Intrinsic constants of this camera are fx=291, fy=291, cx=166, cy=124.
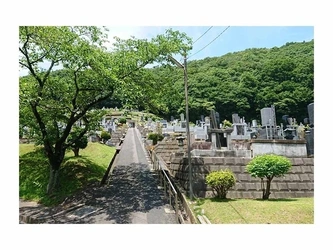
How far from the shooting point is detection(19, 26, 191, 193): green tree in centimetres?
603

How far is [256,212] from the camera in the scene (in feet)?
17.8

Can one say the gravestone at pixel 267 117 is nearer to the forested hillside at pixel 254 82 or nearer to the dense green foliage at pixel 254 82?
the forested hillside at pixel 254 82

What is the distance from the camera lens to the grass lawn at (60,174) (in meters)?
7.47

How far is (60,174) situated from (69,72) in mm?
3151

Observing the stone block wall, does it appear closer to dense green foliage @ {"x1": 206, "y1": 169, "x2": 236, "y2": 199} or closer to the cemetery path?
dense green foliage @ {"x1": 206, "y1": 169, "x2": 236, "y2": 199}

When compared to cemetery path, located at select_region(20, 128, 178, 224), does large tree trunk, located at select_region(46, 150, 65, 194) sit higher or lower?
higher

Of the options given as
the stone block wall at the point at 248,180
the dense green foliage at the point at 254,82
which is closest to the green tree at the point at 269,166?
the stone block wall at the point at 248,180

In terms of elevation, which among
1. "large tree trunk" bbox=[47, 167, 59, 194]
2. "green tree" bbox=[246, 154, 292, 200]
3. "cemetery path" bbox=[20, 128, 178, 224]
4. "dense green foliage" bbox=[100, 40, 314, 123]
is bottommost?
"cemetery path" bbox=[20, 128, 178, 224]

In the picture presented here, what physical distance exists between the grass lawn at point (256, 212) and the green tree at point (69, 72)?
2979 mm

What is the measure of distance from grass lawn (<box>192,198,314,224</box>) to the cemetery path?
28.9 inches

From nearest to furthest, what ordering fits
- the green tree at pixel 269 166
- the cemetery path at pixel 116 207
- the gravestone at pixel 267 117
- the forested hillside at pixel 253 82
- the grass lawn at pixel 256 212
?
the grass lawn at pixel 256 212 < the cemetery path at pixel 116 207 < the green tree at pixel 269 166 < the gravestone at pixel 267 117 < the forested hillside at pixel 253 82

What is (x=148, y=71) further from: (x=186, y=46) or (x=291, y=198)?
(x=291, y=198)

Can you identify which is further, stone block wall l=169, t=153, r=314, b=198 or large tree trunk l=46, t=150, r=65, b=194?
large tree trunk l=46, t=150, r=65, b=194

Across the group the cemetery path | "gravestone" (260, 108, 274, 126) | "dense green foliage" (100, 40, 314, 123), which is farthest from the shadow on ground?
"dense green foliage" (100, 40, 314, 123)
